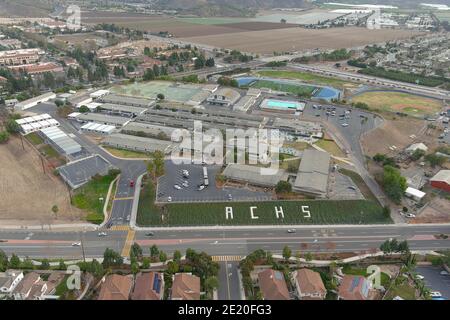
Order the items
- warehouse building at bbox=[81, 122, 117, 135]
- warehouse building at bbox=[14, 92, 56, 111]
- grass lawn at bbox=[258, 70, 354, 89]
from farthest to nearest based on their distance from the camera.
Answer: grass lawn at bbox=[258, 70, 354, 89]
warehouse building at bbox=[14, 92, 56, 111]
warehouse building at bbox=[81, 122, 117, 135]

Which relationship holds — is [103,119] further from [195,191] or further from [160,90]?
[195,191]

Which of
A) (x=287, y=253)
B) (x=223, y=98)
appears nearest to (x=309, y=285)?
(x=287, y=253)

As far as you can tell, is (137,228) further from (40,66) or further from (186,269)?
(40,66)

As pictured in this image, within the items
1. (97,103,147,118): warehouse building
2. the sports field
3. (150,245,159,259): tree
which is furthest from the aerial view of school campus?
(150,245,159,259): tree

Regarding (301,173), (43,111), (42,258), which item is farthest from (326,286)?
(43,111)

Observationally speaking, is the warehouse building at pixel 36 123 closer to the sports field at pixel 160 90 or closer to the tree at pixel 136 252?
the sports field at pixel 160 90

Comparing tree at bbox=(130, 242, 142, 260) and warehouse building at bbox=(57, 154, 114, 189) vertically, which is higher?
warehouse building at bbox=(57, 154, 114, 189)

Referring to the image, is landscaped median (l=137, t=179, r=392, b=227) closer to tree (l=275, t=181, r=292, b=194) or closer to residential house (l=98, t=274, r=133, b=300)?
tree (l=275, t=181, r=292, b=194)
